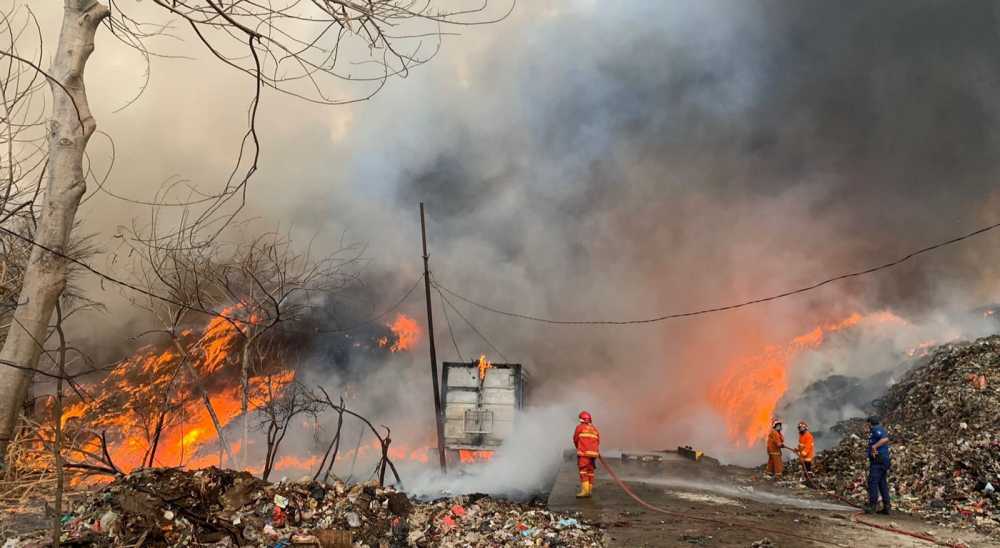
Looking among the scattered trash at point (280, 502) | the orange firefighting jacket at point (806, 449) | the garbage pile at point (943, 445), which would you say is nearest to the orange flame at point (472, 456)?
the orange firefighting jacket at point (806, 449)

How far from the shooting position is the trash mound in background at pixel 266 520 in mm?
4270

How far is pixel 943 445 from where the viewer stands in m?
10.6

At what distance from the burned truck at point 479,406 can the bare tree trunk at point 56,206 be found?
13528 millimetres

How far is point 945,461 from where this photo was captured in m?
9.77

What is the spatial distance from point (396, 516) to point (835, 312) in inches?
1225

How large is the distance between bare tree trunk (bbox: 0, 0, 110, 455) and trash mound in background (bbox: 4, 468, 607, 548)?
1067mm

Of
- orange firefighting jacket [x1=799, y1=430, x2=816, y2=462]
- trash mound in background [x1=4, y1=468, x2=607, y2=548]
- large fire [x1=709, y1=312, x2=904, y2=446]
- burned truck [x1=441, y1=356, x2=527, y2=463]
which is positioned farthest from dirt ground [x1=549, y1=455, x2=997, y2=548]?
large fire [x1=709, y1=312, x2=904, y2=446]

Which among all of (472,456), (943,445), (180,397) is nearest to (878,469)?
(943,445)

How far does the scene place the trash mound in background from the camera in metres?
4.27

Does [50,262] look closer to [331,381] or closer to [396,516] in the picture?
[396,516]

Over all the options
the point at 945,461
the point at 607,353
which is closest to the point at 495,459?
the point at 945,461

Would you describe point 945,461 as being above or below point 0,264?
below

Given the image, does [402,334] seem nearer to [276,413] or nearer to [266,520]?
[276,413]

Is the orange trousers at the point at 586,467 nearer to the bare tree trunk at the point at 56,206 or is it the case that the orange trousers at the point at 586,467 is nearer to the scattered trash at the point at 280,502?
the scattered trash at the point at 280,502
